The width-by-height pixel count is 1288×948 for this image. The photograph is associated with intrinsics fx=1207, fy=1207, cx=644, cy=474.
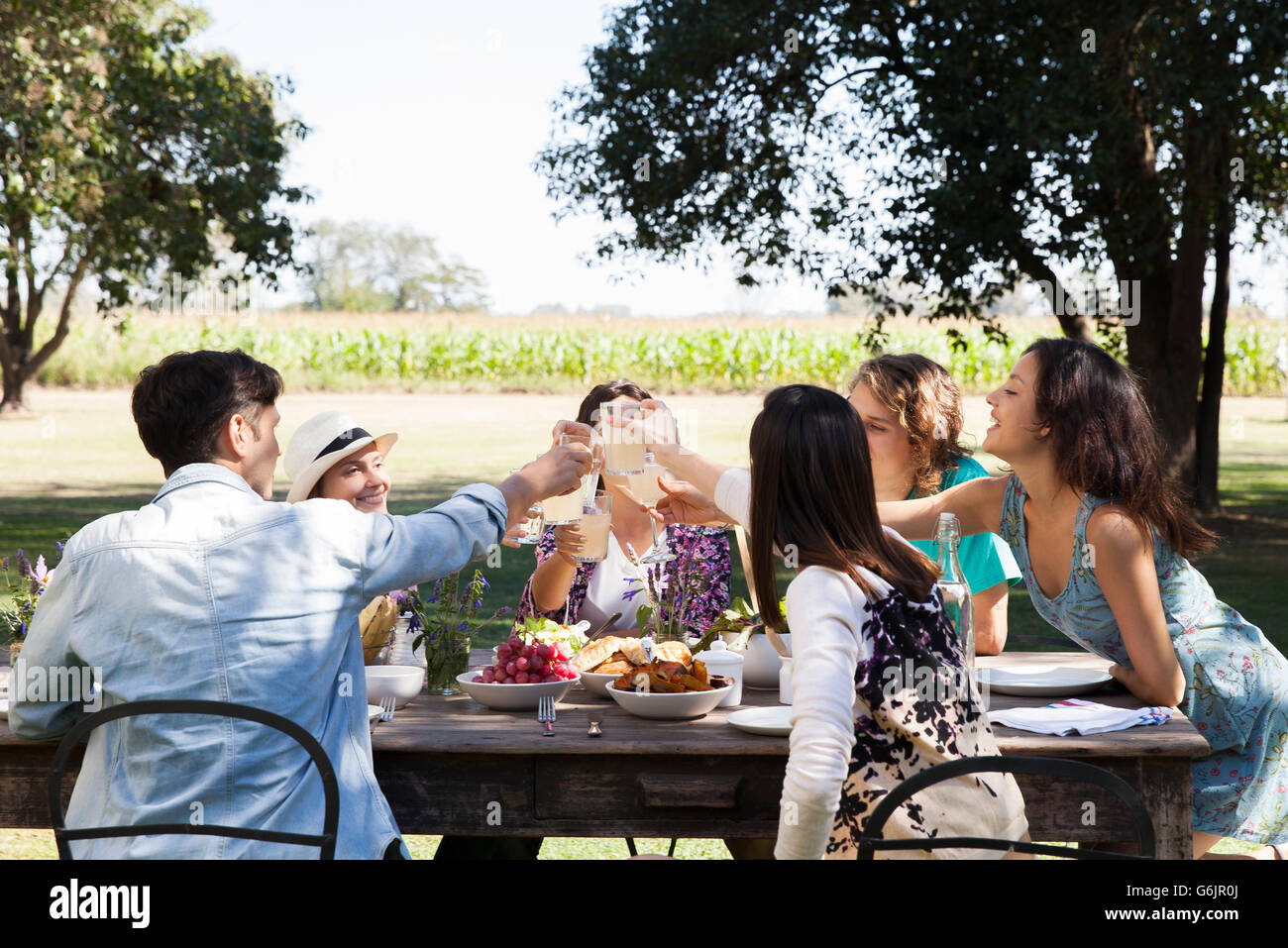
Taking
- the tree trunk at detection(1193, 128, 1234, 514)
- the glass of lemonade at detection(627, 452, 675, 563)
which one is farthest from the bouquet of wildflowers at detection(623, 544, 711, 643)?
the tree trunk at detection(1193, 128, 1234, 514)

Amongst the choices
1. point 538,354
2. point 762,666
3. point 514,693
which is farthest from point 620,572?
point 538,354

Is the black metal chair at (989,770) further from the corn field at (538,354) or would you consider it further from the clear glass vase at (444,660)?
the corn field at (538,354)

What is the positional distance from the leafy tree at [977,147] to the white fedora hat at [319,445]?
22.3ft

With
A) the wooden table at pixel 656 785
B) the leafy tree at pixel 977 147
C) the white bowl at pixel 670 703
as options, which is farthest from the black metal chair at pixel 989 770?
the leafy tree at pixel 977 147

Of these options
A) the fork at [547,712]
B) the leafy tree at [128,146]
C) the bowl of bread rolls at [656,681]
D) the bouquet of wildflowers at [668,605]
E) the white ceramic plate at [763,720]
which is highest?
the leafy tree at [128,146]

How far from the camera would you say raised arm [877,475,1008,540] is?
11.5ft

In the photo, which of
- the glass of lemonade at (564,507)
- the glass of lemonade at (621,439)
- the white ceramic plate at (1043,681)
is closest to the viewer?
the glass of lemonade at (621,439)

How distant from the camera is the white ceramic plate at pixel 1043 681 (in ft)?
9.99

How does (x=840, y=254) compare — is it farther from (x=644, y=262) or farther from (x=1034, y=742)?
(x=1034, y=742)

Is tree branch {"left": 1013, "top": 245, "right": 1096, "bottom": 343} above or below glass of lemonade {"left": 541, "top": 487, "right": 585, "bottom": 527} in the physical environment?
above

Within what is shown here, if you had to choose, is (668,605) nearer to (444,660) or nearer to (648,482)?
(648,482)

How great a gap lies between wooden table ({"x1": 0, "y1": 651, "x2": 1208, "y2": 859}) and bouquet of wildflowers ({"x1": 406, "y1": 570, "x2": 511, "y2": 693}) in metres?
0.44

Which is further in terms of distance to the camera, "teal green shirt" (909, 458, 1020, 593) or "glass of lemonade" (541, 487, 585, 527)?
"teal green shirt" (909, 458, 1020, 593)

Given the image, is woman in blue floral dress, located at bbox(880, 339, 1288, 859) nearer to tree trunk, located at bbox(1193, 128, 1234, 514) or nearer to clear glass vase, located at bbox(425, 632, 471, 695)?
clear glass vase, located at bbox(425, 632, 471, 695)
